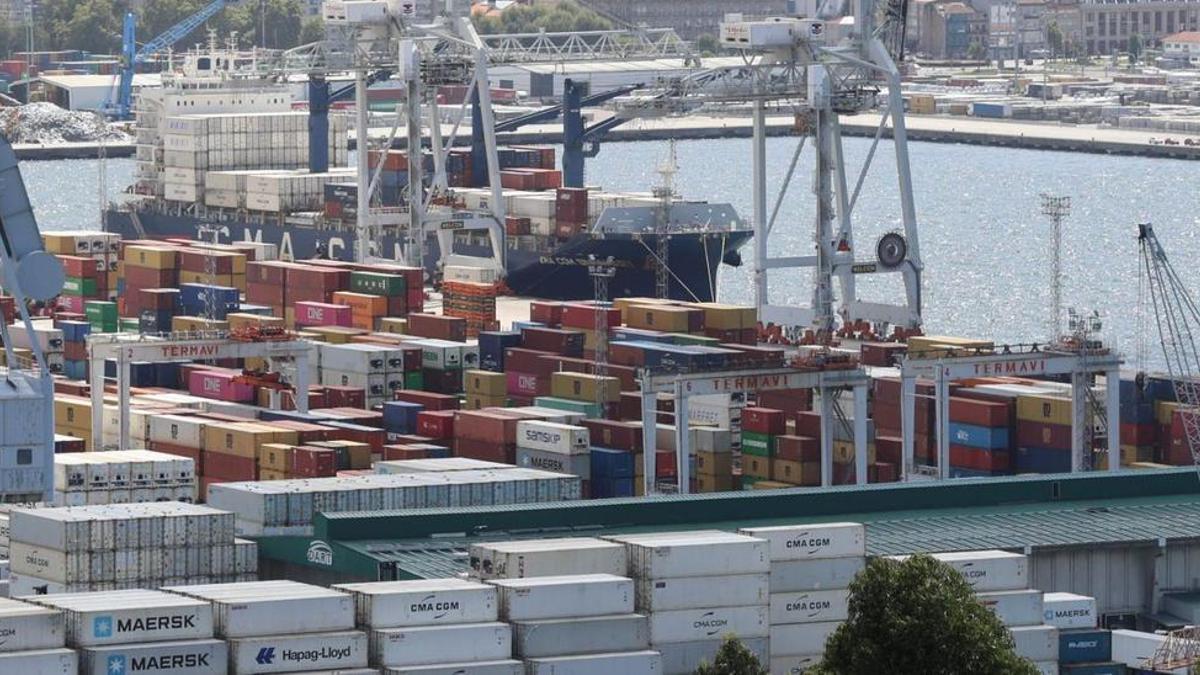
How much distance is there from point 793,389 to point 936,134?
124914 millimetres

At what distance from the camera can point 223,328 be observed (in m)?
67.4

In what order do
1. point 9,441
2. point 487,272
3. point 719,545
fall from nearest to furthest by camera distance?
1. point 719,545
2. point 9,441
3. point 487,272

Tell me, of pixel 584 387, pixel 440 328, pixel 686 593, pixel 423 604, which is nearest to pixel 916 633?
pixel 423 604

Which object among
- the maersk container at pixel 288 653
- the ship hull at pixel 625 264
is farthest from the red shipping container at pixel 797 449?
the ship hull at pixel 625 264

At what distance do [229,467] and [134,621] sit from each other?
1536 cm

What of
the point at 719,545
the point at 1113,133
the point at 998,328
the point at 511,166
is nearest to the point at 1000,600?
the point at 719,545

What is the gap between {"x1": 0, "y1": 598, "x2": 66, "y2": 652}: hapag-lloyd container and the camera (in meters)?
39.2

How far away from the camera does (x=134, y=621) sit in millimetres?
39812

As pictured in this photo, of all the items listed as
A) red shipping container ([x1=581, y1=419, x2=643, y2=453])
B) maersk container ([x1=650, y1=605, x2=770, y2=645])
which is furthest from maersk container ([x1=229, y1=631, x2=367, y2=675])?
red shipping container ([x1=581, y1=419, x2=643, y2=453])

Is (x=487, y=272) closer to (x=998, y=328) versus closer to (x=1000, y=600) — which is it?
(x=998, y=328)

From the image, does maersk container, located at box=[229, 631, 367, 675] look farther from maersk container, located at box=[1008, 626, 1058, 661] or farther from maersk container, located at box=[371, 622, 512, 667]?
maersk container, located at box=[1008, 626, 1058, 661]

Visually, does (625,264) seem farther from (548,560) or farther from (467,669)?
(467,669)

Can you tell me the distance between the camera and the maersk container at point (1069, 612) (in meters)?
44.8

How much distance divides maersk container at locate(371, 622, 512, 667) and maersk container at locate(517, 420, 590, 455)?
1534 cm
